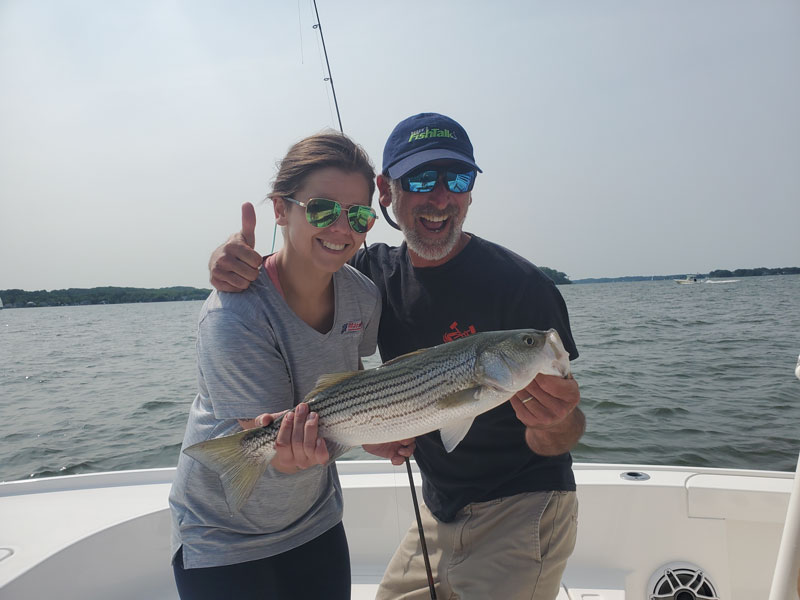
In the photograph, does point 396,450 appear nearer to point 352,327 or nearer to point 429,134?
point 352,327

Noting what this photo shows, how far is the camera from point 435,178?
132 inches

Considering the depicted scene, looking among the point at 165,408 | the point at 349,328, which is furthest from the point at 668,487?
the point at 165,408

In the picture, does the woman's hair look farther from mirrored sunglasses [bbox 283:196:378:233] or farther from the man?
the man

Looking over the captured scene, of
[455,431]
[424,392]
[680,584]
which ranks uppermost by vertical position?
[424,392]

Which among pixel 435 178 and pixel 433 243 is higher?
pixel 435 178

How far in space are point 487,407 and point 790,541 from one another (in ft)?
4.66

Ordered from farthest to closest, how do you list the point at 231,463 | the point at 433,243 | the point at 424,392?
the point at 433,243
the point at 424,392
the point at 231,463

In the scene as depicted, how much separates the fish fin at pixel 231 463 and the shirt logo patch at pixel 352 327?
784 mm

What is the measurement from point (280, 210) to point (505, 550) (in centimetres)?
244

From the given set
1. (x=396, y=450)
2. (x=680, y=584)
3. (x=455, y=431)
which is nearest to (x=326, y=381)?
(x=455, y=431)

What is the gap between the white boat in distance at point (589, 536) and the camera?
3.82m

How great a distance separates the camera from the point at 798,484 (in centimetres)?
220

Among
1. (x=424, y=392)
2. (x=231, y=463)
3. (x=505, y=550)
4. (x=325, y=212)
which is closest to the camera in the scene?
(x=231, y=463)

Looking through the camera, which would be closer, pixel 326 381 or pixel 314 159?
pixel 326 381
